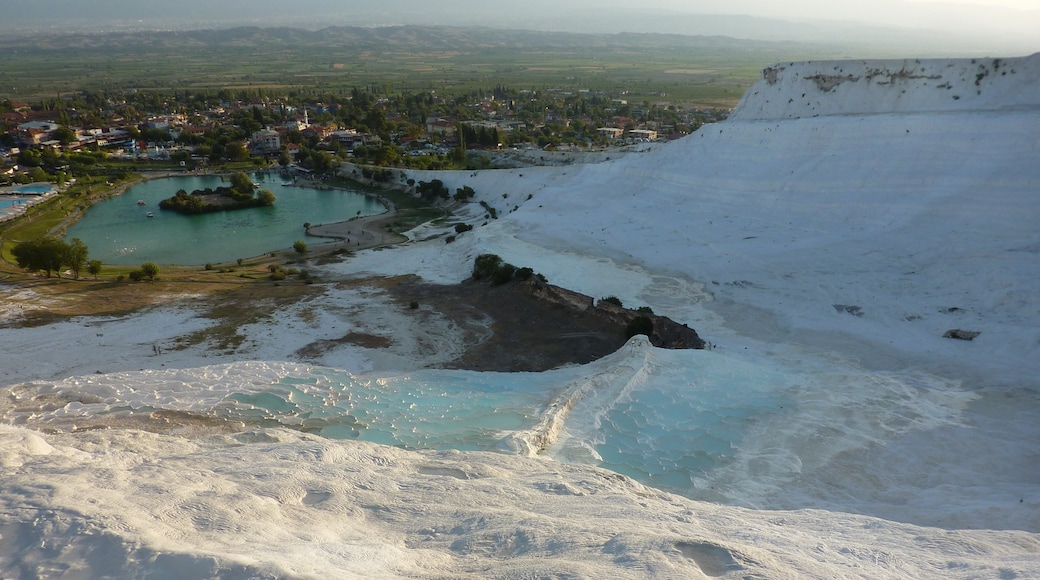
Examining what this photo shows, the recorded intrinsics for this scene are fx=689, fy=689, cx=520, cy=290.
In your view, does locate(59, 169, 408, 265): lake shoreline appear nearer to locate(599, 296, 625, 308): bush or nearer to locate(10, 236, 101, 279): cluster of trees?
locate(10, 236, 101, 279): cluster of trees

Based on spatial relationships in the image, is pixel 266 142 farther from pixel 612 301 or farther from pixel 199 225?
pixel 612 301

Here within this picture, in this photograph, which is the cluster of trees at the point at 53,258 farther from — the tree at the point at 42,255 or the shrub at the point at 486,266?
the shrub at the point at 486,266

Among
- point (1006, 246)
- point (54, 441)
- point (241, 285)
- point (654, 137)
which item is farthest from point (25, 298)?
point (654, 137)

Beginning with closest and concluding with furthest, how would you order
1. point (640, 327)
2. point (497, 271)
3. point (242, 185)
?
point (640, 327) → point (497, 271) → point (242, 185)

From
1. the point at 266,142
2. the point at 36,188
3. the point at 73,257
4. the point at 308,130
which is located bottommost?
the point at 36,188

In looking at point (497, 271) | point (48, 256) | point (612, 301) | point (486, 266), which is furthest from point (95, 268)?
point (612, 301)

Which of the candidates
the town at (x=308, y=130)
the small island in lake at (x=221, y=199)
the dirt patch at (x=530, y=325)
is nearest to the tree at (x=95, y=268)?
the dirt patch at (x=530, y=325)

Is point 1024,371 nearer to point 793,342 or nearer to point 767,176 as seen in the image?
point 793,342
